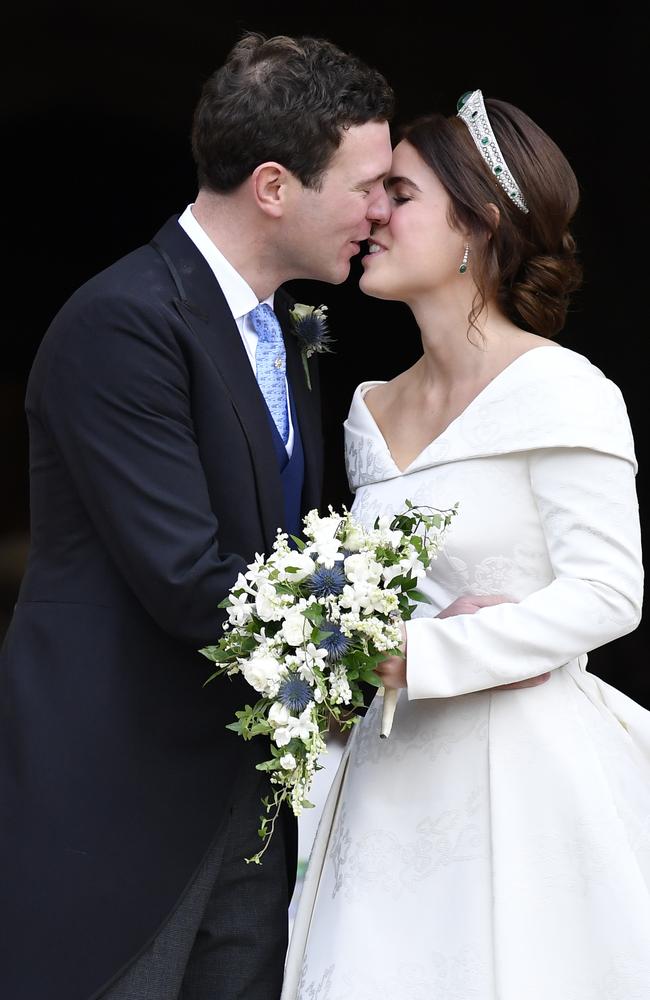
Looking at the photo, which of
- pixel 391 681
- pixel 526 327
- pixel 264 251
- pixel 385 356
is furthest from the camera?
pixel 385 356

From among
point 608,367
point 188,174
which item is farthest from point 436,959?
point 188,174

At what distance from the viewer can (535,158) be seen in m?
2.63

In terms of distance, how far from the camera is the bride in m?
2.33

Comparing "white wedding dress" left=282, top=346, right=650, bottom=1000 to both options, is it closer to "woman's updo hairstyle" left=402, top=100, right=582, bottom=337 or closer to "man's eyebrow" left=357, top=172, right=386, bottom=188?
"woman's updo hairstyle" left=402, top=100, right=582, bottom=337

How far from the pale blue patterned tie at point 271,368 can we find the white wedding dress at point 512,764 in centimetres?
31

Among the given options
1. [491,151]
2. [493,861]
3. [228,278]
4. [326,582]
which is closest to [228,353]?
[228,278]

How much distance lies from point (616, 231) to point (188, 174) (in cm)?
182

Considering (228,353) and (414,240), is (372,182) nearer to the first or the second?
(414,240)

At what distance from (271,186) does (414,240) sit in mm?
324

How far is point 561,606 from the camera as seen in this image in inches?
92.4

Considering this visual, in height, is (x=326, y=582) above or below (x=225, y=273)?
below

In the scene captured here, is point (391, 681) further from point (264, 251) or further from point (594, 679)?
point (264, 251)

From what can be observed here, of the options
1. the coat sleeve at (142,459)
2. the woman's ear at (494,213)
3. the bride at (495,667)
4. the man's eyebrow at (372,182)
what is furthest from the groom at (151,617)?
the woman's ear at (494,213)

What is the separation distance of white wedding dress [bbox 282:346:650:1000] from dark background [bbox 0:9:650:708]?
2872 millimetres
